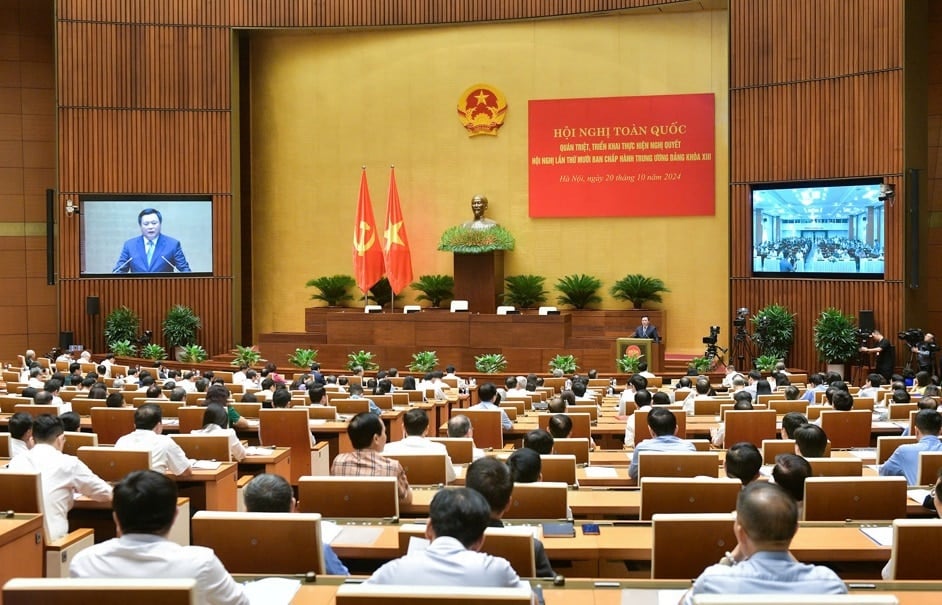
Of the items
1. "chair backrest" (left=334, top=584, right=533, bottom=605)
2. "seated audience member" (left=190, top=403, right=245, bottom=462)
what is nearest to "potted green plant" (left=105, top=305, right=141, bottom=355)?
"seated audience member" (left=190, top=403, right=245, bottom=462)

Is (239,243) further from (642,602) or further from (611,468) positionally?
(642,602)

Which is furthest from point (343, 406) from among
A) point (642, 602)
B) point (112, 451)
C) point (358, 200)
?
point (358, 200)

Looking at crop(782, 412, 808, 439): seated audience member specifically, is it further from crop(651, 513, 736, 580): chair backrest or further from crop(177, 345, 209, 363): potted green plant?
crop(177, 345, 209, 363): potted green plant

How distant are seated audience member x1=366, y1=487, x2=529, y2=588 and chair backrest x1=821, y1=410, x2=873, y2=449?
5709 millimetres

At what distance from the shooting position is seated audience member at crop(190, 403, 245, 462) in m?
6.56

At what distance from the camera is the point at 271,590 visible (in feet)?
11.0

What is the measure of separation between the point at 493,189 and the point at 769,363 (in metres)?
6.78

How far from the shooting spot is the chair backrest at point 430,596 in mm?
2584

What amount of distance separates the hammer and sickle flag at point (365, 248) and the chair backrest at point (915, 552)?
1631 centimetres

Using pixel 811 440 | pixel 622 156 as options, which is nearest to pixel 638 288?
pixel 622 156

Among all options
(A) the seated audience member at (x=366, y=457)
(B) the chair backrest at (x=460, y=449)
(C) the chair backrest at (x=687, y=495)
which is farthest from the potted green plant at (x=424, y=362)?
(C) the chair backrest at (x=687, y=495)

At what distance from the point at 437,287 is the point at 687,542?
16.2 m

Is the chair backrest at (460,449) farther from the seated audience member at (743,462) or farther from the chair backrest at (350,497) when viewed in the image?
the seated audience member at (743,462)

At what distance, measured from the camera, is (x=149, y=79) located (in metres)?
20.2
